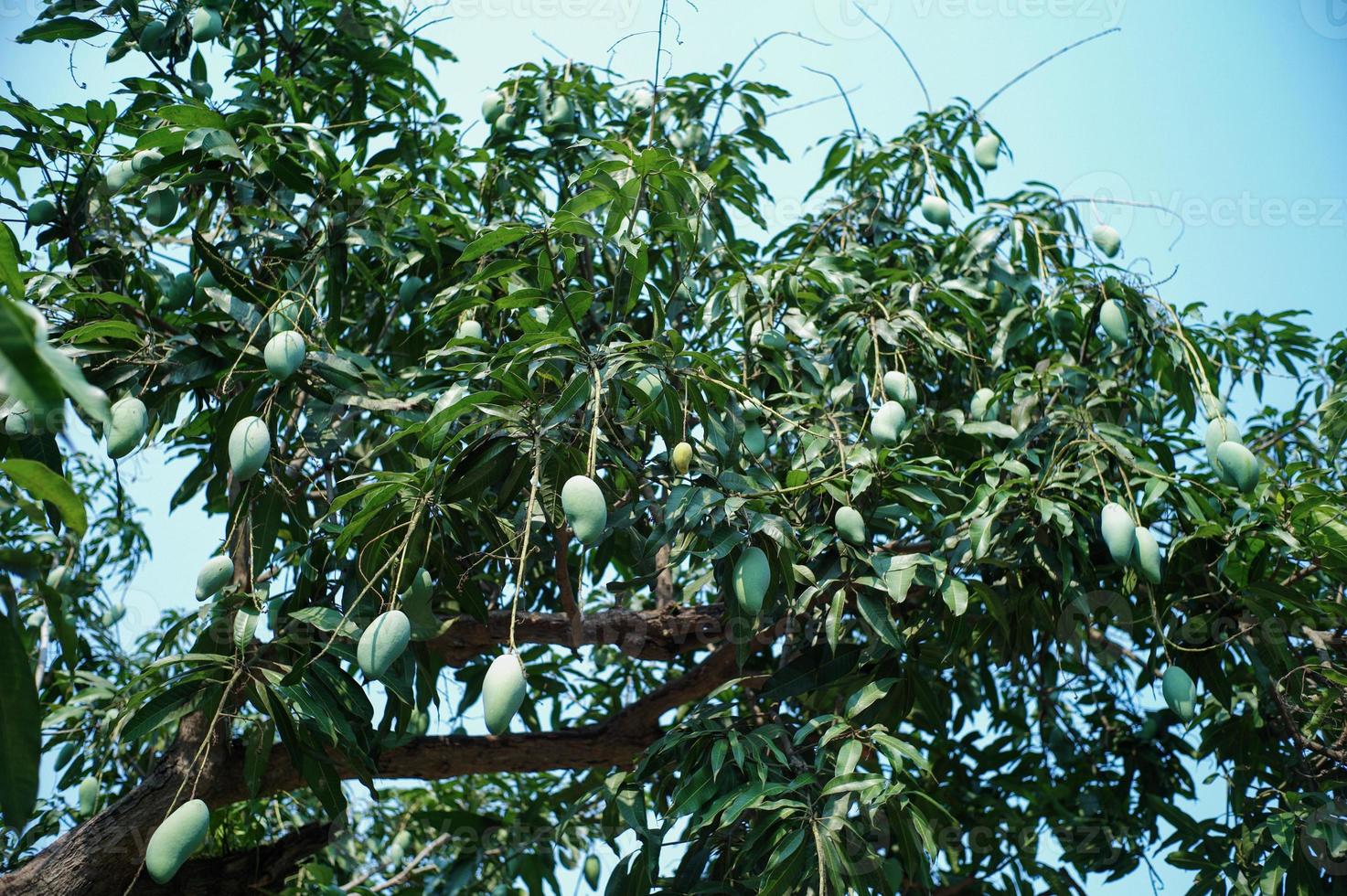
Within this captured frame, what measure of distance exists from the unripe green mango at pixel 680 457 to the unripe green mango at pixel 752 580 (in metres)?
0.15

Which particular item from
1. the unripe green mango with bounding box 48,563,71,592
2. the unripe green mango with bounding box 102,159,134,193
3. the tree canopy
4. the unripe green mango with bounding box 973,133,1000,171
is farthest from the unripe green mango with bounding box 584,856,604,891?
the unripe green mango with bounding box 973,133,1000,171

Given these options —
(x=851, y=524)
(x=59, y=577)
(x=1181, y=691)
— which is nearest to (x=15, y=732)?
(x=851, y=524)

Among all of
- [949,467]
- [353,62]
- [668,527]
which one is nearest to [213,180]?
[353,62]

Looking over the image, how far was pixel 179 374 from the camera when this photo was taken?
201cm

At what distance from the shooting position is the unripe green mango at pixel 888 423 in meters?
2.05

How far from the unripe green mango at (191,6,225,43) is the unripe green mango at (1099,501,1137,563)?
2.05 m

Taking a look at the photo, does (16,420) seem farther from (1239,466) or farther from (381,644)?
(1239,466)

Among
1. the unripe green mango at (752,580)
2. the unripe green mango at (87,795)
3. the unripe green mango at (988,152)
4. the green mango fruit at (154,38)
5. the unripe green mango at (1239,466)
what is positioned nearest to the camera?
the unripe green mango at (752,580)

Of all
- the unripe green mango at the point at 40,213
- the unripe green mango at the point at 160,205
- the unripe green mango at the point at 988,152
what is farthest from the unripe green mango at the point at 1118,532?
the unripe green mango at the point at 40,213

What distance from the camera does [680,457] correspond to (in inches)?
65.9

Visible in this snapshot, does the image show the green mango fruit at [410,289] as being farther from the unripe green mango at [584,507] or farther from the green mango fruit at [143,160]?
the unripe green mango at [584,507]

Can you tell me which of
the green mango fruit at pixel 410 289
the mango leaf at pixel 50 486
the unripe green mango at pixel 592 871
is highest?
the green mango fruit at pixel 410 289

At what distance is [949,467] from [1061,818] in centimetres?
83

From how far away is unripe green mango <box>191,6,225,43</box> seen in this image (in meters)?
2.44
